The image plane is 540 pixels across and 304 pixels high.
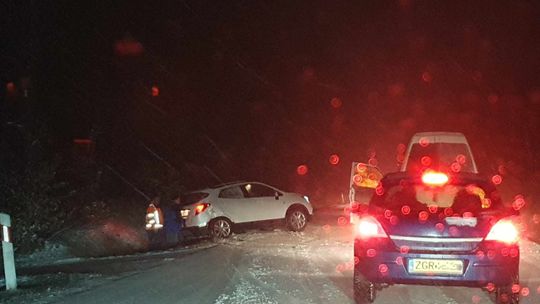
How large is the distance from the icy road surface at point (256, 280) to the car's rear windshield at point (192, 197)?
2.52 metres

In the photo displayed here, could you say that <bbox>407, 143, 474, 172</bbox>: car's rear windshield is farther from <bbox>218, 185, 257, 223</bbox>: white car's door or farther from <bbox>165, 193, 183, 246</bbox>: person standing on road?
<bbox>165, 193, 183, 246</bbox>: person standing on road

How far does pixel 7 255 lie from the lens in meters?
9.12

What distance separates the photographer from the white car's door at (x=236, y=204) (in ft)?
52.5

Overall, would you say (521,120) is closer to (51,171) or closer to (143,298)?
(51,171)

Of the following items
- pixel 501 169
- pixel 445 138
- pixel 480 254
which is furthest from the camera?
pixel 501 169

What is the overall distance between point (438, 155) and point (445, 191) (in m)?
7.87

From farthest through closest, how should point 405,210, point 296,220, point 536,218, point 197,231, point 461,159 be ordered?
point 536,218 → point 296,220 → point 197,231 → point 461,159 → point 405,210

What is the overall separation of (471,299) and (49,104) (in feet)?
68.0

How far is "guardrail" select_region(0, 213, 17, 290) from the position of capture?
908 cm

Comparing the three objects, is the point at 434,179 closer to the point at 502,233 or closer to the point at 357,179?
the point at 502,233

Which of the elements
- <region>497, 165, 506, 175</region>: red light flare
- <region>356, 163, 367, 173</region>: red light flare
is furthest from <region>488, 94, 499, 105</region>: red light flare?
<region>356, 163, 367, 173</region>: red light flare

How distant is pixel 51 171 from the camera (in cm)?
1410

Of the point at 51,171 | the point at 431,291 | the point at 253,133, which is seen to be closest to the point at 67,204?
the point at 51,171

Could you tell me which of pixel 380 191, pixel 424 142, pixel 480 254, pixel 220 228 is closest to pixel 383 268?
pixel 380 191
